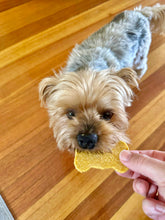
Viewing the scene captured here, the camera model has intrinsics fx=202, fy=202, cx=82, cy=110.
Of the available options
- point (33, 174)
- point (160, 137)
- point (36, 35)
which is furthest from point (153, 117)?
point (36, 35)

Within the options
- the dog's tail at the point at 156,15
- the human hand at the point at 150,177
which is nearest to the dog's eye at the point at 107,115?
the human hand at the point at 150,177

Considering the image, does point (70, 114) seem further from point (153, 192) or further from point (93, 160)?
point (153, 192)

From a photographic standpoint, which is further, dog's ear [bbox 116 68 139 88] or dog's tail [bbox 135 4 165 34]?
dog's tail [bbox 135 4 165 34]

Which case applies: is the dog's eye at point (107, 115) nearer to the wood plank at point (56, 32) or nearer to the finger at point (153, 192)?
the finger at point (153, 192)

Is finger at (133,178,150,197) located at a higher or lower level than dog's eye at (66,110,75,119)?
lower

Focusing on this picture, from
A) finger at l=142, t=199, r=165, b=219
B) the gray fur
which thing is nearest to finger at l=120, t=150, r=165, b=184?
finger at l=142, t=199, r=165, b=219

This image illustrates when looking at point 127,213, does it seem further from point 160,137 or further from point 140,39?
point 140,39

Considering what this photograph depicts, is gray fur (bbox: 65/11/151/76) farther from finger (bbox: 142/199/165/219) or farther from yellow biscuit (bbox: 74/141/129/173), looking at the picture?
finger (bbox: 142/199/165/219)
